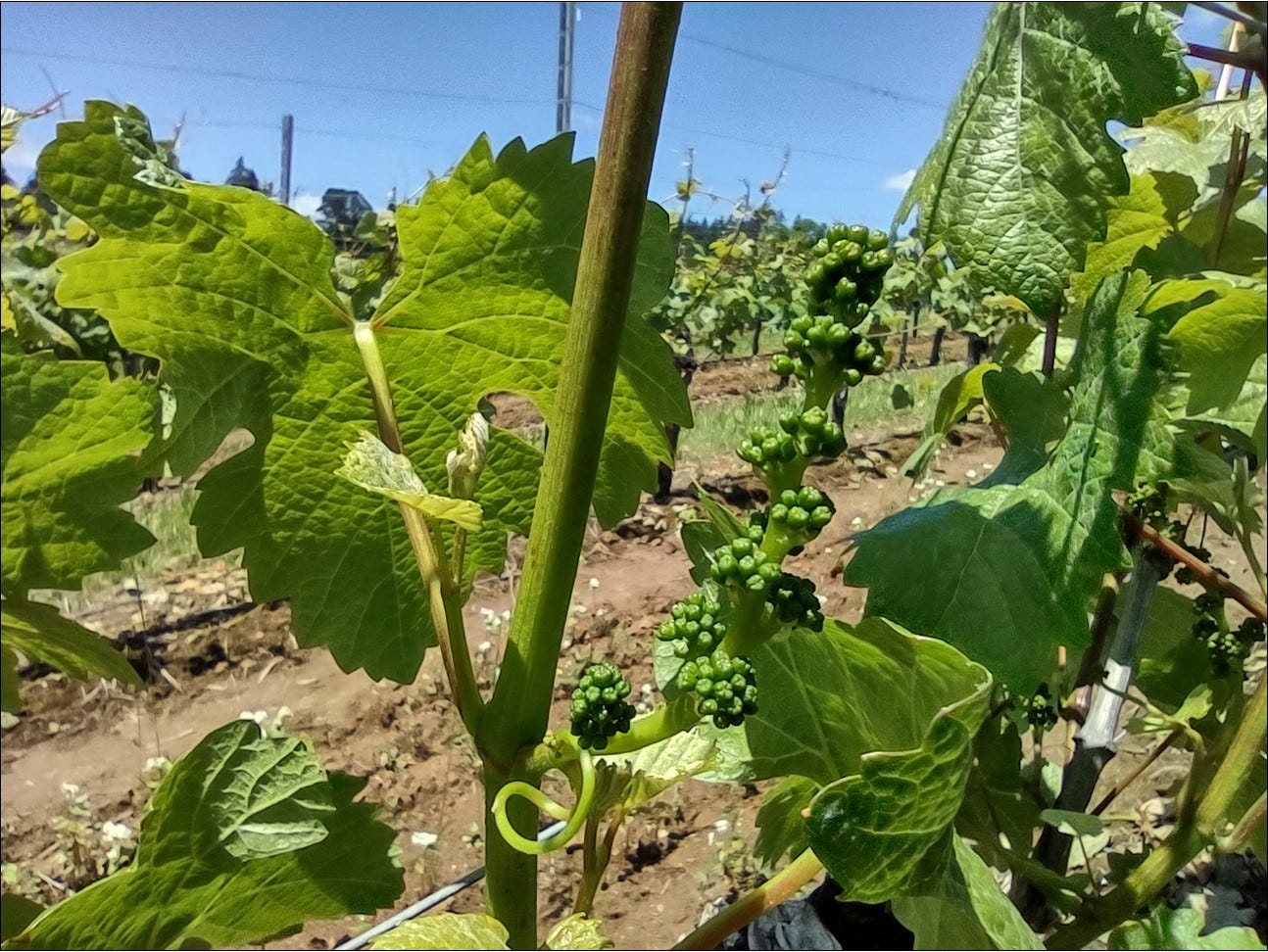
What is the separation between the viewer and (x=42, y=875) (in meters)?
3.09

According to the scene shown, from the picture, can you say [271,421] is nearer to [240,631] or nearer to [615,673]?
[615,673]

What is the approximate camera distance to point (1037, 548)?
2.66ft

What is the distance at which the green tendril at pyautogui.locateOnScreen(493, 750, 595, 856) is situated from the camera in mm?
643

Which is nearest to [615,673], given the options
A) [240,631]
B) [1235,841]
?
[1235,841]

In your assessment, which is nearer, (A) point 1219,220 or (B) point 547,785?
(A) point 1219,220

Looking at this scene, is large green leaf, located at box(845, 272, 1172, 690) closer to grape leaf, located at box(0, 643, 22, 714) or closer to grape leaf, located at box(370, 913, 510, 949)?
grape leaf, located at box(370, 913, 510, 949)

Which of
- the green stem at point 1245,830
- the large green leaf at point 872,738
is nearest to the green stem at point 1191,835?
the green stem at point 1245,830

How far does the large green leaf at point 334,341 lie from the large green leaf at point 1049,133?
0.29 metres

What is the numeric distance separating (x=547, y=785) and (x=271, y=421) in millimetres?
2599

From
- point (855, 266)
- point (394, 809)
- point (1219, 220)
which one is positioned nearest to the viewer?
point (855, 266)

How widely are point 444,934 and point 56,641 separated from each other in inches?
20.4

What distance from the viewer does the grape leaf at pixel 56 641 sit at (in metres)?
0.88

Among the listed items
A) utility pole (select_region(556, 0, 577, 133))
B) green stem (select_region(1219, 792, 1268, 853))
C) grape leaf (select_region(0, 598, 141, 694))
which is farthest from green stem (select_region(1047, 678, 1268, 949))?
utility pole (select_region(556, 0, 577, 133))

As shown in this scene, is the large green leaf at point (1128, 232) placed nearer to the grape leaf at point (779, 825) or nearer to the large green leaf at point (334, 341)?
the large green leaf at point (334, 341)
